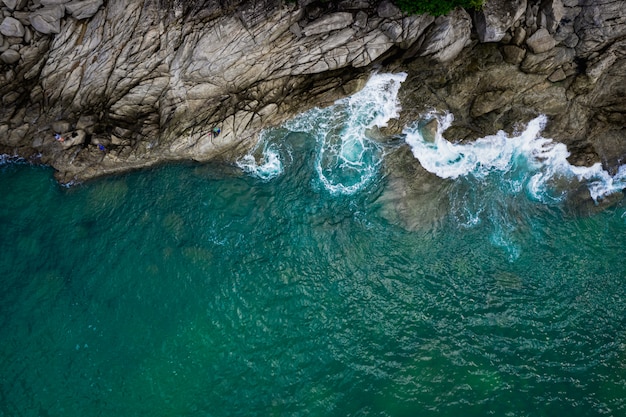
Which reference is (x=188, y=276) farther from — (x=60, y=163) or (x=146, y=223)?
(x=60, y=163)

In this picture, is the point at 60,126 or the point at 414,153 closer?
the point at 414,153

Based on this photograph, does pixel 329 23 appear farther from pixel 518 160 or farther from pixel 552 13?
pixel 518 160

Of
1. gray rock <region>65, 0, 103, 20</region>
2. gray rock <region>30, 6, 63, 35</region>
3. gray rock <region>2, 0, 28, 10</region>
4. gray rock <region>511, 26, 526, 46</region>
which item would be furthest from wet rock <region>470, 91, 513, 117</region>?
gray rock <region>2, 0, 28, 10</region>

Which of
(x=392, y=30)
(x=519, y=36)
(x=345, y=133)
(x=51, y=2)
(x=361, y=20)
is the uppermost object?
(x=51, y=2)

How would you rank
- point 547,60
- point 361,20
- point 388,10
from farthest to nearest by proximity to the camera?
point 547,60, point 361,20, point 388,10

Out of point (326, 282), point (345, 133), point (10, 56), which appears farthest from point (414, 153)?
point (10, 56)

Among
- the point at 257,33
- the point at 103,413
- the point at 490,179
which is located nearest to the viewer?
the point at 103,413

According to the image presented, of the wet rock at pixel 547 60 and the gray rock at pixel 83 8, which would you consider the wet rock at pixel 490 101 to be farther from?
the gray rock at pixel 83 8

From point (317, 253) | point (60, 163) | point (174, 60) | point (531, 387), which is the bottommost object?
point (531, 387)

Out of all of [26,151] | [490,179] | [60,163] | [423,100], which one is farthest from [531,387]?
[26,151]
